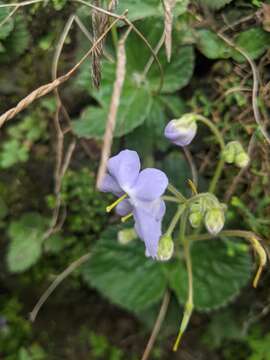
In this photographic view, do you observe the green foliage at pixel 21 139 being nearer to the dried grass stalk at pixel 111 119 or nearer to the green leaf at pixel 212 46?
the green leaf at pixel 212 46

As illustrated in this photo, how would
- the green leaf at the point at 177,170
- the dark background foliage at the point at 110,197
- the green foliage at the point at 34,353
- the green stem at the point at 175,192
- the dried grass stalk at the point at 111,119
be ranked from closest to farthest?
the dried grass stalk at the point at 111,119 → the green stem at the point at 175,192 → the dark background foliage at the point at 110,197 → the green leaf at the point at 177,170 → the green foliage at the point at 34,353

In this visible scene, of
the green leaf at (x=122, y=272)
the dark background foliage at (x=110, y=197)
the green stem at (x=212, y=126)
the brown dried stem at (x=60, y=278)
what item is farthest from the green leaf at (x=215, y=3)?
the brown dried stem at (x=60, y=278)

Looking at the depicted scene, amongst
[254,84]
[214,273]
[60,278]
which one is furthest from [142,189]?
[60,278]

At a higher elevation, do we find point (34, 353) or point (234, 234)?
point (234, 234)

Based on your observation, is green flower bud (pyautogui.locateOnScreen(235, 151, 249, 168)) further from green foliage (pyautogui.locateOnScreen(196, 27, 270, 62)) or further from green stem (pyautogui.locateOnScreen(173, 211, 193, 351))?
green foliage (pyautogui.locateOnScreen(196, 27, 270, 62))

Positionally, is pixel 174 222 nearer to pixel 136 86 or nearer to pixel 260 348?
pixel 136 86
